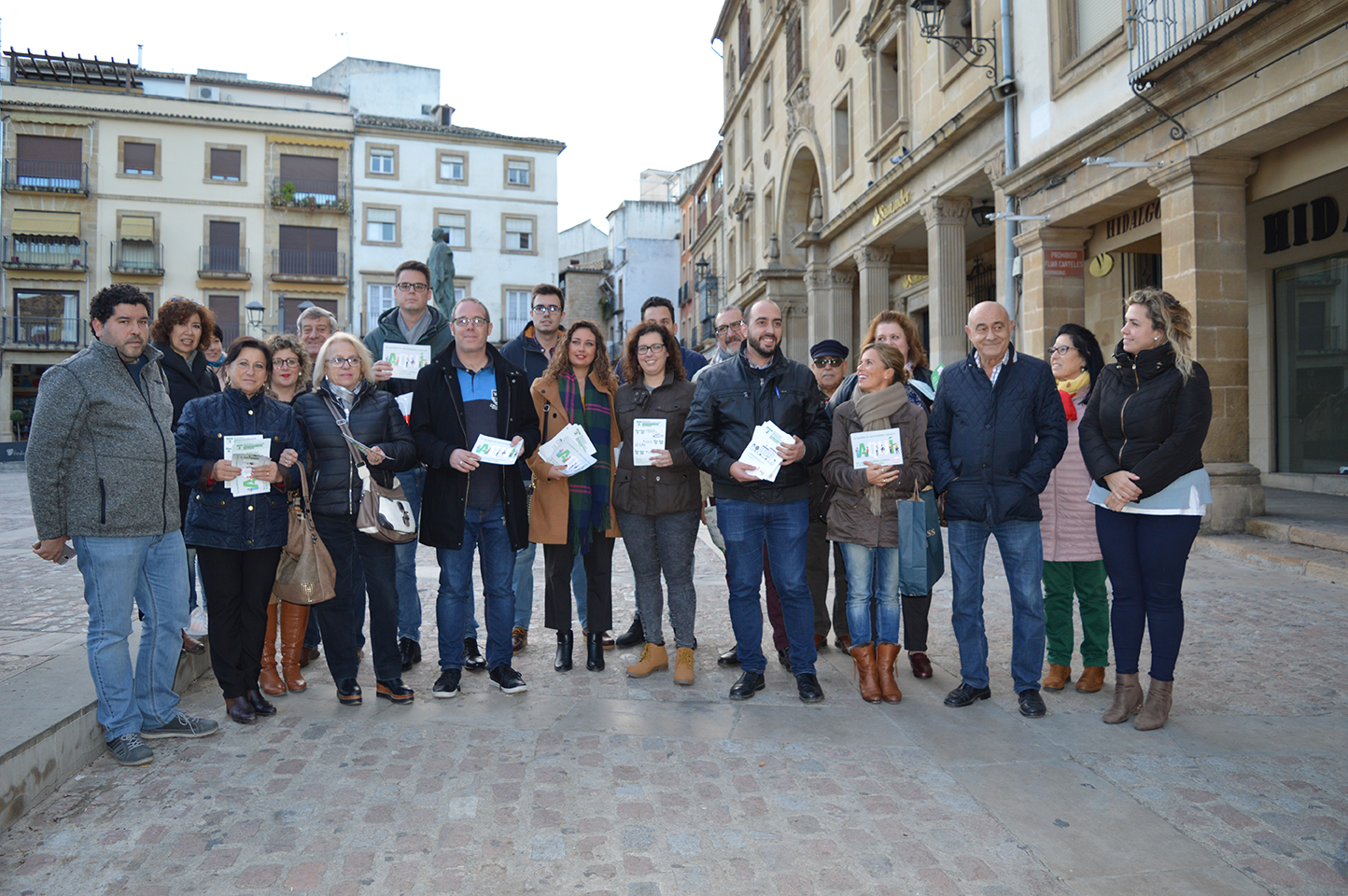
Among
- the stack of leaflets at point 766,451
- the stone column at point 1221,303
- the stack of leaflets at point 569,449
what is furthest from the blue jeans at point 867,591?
the stone column at point 1221,303

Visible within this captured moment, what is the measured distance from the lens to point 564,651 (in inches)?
212

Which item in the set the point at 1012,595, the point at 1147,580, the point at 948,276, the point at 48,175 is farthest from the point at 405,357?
the point at 48,175

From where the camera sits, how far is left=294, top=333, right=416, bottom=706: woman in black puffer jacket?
4.68 metres

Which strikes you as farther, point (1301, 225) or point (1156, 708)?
point (1301, 225)

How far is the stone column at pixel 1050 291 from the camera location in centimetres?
1245

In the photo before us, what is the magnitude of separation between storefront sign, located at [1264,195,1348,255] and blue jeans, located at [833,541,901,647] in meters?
11.1

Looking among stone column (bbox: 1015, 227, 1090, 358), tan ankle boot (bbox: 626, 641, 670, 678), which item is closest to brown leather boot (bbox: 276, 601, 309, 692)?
tan ankle boot (bbox: 626, 641, 670, 678)

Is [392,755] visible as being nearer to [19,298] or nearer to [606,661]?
[606,661]

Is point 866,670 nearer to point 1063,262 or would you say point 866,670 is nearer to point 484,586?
point 484,586

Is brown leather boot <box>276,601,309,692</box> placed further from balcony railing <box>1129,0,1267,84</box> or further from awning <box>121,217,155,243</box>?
awning <box>121,217,155,243</box>

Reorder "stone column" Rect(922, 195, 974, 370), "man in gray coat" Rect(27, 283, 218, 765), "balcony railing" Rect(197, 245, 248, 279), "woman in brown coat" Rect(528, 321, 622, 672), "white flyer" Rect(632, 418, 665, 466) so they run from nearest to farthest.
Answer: "man in gray coat" Rect(27, 283, 218, 765) < "white flyer" Rect(632, 418, 665, 466) < "woman in brown coat" Rect(528, 321, 622, 672) < "stone column" Rect(922, 195, 974, 370) < "balcony railing" Rect(197, 245, 248, 279)

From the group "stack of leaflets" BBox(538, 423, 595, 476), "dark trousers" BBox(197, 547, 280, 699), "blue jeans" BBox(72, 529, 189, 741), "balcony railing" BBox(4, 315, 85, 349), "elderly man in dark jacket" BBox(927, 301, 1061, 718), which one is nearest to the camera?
"blue jeans" BBox(72, 529, 189, 741)

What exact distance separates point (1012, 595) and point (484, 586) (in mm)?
2865

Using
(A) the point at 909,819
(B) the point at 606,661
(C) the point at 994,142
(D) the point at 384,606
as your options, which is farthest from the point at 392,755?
(C) the point at 994,142
